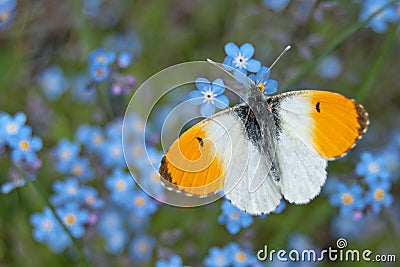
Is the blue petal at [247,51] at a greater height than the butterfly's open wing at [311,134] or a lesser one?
greater

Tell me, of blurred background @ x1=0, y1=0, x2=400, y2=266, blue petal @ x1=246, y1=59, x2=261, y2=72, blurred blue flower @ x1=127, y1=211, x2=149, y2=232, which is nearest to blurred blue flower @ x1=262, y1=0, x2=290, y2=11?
blurred background @ x1=0, y1=0, x2=400, y2=266

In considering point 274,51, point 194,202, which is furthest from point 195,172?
point 274,51

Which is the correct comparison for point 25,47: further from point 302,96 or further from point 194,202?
point 302,96

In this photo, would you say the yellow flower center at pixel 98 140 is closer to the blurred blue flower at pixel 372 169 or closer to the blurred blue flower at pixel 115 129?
the blurred blue flower at pixel 115 129

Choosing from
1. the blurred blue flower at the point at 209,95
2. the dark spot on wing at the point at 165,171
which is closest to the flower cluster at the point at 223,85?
the blurred blue flower at the point at 209,95

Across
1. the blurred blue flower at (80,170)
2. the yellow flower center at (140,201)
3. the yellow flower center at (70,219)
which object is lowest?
the yellow flower center at (70,219)

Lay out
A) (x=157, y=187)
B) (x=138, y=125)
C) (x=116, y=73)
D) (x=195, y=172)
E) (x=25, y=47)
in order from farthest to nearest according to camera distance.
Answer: (x=25, y=47)
(x=138, y=125)
(x=157, y=187)
(x=116, y=73)
(x=195, y=172)
